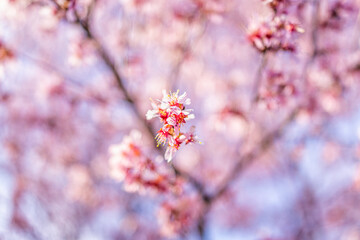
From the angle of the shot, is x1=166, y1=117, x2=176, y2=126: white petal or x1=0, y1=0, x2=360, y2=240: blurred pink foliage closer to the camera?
x1=166, y1=117, x2=176, y2=126: white petal

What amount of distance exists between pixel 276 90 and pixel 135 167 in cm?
209

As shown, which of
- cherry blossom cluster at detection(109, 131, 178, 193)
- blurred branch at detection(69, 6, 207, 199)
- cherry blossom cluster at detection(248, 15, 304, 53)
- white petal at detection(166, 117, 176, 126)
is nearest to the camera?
white petal at detection(166, 117, 176, 126)

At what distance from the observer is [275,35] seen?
11.3 feet

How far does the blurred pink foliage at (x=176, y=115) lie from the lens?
3951 mm

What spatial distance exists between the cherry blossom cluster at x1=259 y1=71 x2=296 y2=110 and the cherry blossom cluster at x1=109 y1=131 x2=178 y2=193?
1683mm

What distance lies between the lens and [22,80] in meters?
9.55

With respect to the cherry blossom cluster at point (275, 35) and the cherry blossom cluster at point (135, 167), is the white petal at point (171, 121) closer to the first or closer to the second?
the cherry blossom cluster at point (135, 167)

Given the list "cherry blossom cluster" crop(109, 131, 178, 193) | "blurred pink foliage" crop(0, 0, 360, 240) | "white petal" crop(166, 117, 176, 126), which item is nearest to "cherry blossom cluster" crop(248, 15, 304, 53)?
"blurred pink foliage" crop(0, 0, 360, 240)

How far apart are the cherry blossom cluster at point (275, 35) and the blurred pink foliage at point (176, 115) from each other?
14 millimetres

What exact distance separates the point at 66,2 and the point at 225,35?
6.84m

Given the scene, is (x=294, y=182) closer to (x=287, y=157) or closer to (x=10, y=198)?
(x=287, y=157)

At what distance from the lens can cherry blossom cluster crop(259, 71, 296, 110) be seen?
412cm

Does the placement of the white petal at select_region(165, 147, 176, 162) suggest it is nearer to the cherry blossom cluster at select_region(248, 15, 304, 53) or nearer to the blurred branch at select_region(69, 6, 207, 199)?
the blurred branch at select_region(69, 6, 207, 199)

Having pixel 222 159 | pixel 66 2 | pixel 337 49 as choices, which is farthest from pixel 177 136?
pixel 222 159
